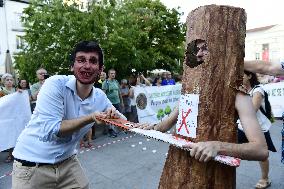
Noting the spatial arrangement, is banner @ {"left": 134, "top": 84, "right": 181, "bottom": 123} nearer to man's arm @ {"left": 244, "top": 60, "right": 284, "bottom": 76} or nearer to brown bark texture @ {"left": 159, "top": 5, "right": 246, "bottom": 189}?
man's arm @ {"left": 244, "top": 60, "right": 284, "bottom": 76}

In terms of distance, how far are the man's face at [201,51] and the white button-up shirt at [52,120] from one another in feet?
3.36

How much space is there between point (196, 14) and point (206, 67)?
362 millimetres

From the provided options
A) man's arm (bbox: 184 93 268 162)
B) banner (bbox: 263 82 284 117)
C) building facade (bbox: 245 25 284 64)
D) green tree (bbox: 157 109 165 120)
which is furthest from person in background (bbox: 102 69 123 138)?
building facade (bbox: 245 25 284 64)

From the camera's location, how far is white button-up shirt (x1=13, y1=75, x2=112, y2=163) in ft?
7.64

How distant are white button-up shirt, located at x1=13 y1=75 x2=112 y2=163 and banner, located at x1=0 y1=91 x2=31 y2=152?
3.81m

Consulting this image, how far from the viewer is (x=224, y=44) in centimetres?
197

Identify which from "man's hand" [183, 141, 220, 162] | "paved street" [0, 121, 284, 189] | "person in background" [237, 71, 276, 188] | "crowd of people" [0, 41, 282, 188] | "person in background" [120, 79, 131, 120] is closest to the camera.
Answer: "man's hand" [183, 141, 220, 162]

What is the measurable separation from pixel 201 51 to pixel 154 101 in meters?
7.37

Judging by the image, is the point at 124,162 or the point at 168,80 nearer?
the point at 124,162

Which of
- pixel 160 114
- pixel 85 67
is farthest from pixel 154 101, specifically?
pixel 85 67

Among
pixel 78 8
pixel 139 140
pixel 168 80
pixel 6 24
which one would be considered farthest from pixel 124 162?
pixel 6 24

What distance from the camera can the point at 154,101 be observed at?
938 centimetres

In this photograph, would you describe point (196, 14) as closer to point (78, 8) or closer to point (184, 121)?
point (184, 121)

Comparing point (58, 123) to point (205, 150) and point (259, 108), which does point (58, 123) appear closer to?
point (205, 150)
